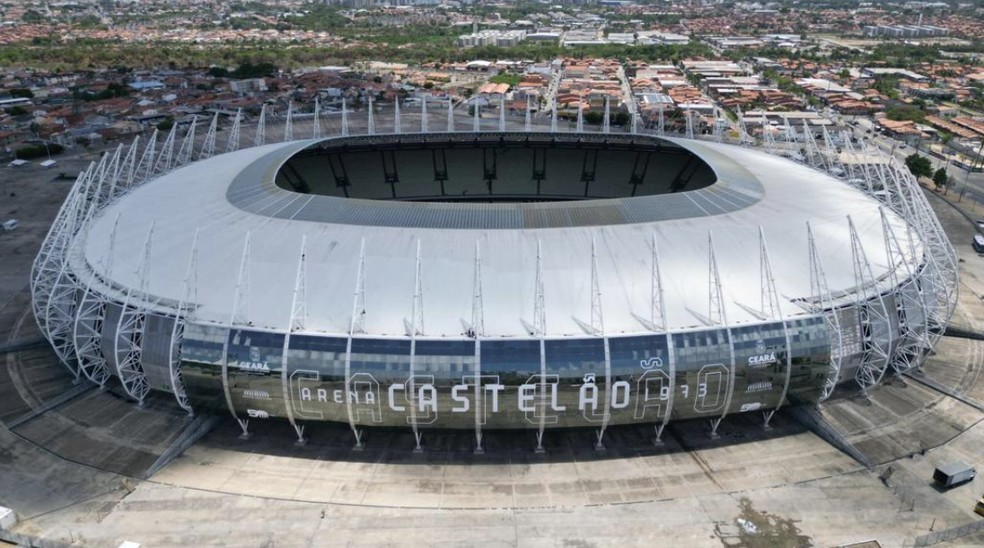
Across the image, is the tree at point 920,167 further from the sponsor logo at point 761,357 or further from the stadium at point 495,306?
the sponsor logo at point 761,357

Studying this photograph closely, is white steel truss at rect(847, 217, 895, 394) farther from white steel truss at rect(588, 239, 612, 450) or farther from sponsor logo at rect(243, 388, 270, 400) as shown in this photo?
sponsor logo at rect(243, 388, 270, 400)

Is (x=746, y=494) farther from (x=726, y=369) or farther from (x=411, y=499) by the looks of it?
(x=411, y=499)

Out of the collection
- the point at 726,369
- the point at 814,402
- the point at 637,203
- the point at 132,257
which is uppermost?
the point at 637,203

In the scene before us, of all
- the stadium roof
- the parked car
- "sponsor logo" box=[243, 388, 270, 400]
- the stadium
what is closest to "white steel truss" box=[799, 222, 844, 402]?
the stadium

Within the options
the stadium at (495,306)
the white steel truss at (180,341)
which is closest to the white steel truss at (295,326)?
the stadium at (495,306)

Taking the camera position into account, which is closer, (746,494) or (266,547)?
(266,547)

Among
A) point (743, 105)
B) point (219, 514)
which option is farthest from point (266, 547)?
point (743, 105)

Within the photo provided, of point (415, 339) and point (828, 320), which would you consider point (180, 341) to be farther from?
point (828, 320)
